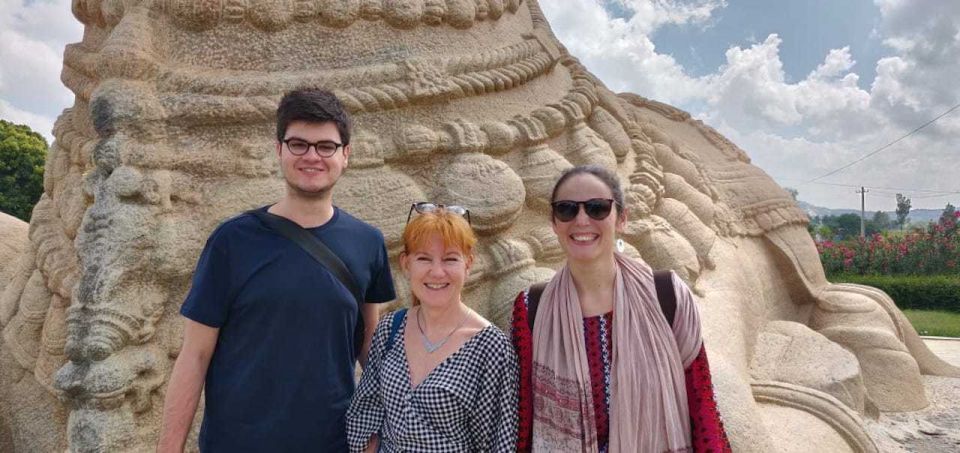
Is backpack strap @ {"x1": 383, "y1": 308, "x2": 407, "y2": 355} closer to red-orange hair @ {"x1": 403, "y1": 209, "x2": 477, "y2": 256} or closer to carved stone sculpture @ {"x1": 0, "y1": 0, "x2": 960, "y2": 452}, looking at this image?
red-orange hair @ {"x1": 403, "y1": 209, "x2": 477, "y2": 256}

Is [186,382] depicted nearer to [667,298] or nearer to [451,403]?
[451,403]

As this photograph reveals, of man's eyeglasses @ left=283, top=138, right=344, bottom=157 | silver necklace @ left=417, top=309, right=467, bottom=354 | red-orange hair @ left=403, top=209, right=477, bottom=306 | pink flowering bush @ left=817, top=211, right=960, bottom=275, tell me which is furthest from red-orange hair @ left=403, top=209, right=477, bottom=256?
pink flowering bush @ left=817, top=211, right=960, bottom=275

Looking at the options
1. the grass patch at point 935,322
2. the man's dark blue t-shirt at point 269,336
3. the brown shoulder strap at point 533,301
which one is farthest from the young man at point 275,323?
the grass patch at point 935,322

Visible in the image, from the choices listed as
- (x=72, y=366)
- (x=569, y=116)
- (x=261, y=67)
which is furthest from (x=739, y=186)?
(x=72, y=366)

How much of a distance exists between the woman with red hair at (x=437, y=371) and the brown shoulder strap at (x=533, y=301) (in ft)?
0.49

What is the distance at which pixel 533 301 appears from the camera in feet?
6.20

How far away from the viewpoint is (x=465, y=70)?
315 centimetres

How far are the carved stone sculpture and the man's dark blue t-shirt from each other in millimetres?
904

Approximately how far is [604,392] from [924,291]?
12.2 metres

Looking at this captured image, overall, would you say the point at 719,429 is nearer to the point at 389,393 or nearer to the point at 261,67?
the point at 389,393

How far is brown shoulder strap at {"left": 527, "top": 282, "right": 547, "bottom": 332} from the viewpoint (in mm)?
1858

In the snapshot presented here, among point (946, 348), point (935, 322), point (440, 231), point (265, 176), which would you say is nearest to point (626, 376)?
point (440, 231)

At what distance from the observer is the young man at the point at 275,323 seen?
1722 mm

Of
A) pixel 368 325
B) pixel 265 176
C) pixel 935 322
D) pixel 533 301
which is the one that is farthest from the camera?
pixel 935 322
